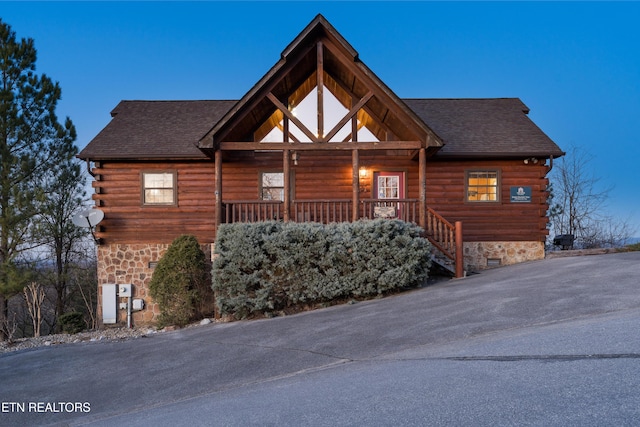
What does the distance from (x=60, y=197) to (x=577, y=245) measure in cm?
2387

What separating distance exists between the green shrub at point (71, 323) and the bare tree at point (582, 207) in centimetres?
2176

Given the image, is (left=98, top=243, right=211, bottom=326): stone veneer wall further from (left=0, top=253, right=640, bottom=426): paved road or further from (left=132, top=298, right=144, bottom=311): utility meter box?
(left=0, top=253, right=640, bottom=426): paved road

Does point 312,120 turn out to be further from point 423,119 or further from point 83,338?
point 83,338

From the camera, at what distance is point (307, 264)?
400 inches

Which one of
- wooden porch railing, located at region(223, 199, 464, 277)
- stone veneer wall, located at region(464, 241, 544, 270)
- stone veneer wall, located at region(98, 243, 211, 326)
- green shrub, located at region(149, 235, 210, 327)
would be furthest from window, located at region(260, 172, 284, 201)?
stone veneer wall, located at region(464, 241, 544, 270)

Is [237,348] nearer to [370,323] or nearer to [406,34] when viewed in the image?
[370,323]

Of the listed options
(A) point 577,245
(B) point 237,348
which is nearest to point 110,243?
(B) point 237,348

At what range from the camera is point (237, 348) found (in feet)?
24.1

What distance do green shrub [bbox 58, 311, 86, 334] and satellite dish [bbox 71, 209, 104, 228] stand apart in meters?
2.93

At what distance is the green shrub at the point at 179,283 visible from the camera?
11180 mm

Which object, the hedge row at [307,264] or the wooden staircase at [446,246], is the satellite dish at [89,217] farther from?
the wooden staircase at [446,246]

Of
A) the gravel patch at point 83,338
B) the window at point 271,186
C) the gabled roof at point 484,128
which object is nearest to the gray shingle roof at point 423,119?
the gabled roof at point 484,128

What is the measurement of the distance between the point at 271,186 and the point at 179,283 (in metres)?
4.47

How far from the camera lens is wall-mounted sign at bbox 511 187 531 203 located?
13977mm
